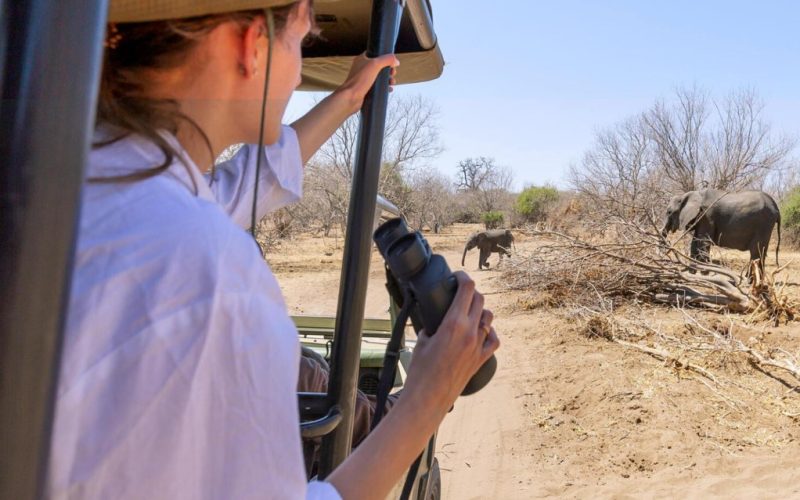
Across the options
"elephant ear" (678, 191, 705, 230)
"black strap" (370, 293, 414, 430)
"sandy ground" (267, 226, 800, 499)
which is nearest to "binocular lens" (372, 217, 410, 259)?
"black strap" (370, 293, 414, 430)

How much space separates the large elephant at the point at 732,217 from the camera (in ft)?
46.0

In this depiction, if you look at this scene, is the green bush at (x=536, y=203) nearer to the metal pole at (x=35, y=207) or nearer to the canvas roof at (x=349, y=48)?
the canvas roof at (x=349, y=48)

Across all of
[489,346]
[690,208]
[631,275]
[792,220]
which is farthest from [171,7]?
[792,220]

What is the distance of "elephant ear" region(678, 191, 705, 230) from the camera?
13.6 meters

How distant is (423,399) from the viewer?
0.88m

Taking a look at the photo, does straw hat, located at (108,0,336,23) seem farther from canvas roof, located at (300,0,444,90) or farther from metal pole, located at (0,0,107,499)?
canvas roof, located at (300,0,444,90)

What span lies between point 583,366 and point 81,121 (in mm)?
6488

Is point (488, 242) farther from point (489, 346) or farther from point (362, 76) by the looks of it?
point (489, 346)

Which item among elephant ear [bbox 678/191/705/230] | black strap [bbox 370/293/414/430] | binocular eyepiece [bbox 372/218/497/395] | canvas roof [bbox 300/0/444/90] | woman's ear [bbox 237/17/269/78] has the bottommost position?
black strap [bbox 370/293/414/430]

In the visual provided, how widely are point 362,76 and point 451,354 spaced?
76 centimetres

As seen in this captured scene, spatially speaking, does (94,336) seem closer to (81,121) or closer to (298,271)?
(81,121)

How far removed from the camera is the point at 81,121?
452 millimetres

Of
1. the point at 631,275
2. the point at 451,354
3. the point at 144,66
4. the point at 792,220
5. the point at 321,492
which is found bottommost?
the point at 631,275

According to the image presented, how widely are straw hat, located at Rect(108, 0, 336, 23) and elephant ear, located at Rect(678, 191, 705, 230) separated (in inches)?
544
